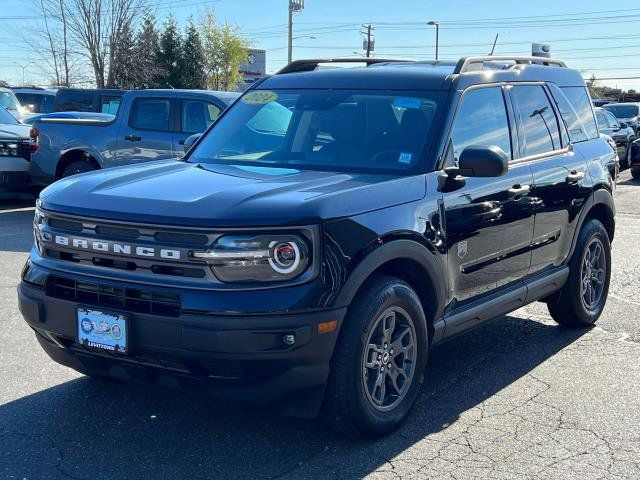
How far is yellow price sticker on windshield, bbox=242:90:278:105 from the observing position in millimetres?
5523

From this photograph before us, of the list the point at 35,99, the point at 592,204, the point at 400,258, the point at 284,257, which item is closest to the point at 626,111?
the point at 35,99

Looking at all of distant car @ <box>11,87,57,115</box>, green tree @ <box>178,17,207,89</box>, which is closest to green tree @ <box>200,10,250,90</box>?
green tree @ <box>178,17,207,89</box>

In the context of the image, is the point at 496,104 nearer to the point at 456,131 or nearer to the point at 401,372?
the point at 456,131

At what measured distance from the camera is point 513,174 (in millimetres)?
5199

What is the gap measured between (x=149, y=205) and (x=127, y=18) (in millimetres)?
37878

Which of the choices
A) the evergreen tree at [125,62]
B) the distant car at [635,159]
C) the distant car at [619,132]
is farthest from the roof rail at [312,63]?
the evergreen tree at [125,62]

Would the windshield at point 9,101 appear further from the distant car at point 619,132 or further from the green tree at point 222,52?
the green tree at point 222,52

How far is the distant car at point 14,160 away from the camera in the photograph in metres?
12.6

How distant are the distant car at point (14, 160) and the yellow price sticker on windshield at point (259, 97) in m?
7.88

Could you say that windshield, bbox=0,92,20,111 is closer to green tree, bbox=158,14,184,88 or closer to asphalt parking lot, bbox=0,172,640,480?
asphalt parking lot, bbox=0,172,640,480

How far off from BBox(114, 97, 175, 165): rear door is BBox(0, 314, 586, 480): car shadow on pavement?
7259 mm

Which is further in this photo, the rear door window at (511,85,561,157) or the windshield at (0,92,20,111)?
the windshield at (0,92,20,111)

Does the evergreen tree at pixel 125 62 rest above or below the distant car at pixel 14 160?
above

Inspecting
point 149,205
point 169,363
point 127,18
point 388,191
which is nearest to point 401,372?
point 388,191
